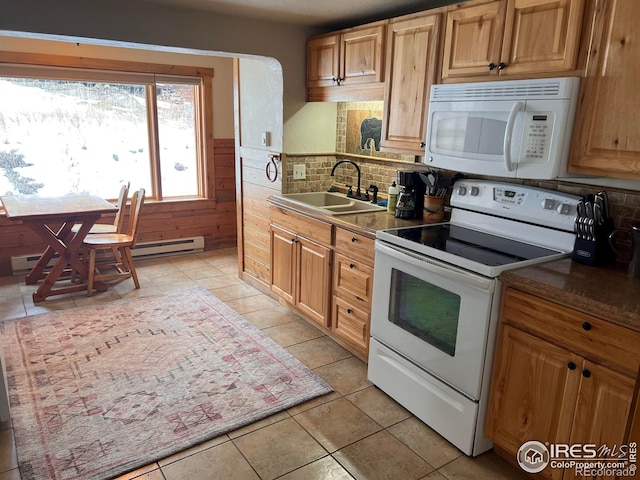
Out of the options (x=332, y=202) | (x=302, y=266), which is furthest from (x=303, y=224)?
(x=332, y=202)

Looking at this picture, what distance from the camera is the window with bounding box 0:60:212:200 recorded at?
173 inches

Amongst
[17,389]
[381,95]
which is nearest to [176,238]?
[17,389]

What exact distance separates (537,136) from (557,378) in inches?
39.8

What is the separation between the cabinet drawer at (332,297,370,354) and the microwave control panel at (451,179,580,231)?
2.84 feet

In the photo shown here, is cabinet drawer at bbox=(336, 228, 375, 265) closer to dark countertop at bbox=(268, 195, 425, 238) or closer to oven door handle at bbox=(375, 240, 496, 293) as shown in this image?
dark countertop at bbox=(268, 195, 425, 238)

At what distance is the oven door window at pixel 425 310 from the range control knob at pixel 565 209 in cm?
64

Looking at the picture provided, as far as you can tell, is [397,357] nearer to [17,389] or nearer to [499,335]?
[499,335]

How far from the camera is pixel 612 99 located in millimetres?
1832

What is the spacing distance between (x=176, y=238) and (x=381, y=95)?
321 cm

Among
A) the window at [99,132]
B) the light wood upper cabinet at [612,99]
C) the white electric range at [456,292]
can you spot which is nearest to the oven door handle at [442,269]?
the white electric range at [456,292]

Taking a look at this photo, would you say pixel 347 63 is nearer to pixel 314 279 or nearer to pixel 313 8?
pixel 313 8

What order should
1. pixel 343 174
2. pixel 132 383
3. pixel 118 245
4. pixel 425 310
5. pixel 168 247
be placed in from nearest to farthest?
pixel 425 310 < pixel 132 383 < pixel 343 174 < pixel 118 245 < pixel 168 247

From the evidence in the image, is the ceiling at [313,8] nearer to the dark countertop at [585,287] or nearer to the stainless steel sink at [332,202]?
the stainless steel sink at [332,202]

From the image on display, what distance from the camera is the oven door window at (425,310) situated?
2.13m
